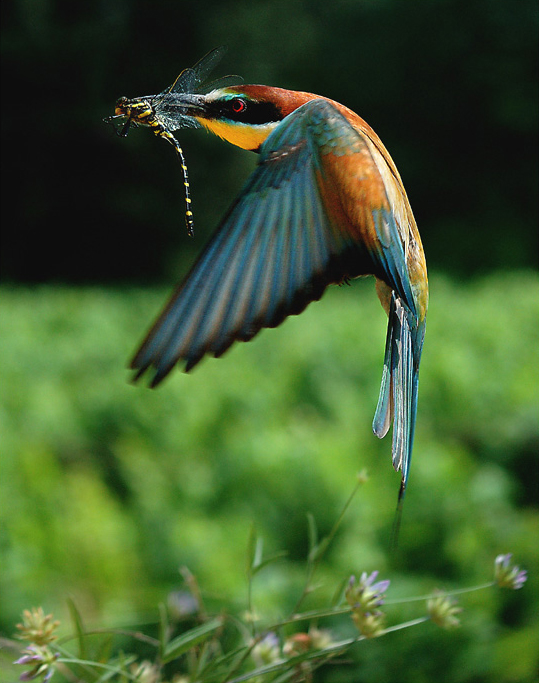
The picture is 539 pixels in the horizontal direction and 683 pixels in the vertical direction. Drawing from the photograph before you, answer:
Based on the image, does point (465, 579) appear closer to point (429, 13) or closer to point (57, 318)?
point (57, 318)

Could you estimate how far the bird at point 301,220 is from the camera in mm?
480

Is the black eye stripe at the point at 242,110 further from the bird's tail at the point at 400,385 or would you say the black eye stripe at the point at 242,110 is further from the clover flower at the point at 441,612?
the clover flower at the point at 441,612

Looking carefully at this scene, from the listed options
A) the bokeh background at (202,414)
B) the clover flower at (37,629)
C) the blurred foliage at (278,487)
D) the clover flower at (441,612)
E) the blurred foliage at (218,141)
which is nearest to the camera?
the clover flower at (37,629)

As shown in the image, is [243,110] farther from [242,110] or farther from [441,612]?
[441,612]

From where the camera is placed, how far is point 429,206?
1320cm

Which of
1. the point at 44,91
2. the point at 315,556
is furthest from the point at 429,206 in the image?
the point at 315,556

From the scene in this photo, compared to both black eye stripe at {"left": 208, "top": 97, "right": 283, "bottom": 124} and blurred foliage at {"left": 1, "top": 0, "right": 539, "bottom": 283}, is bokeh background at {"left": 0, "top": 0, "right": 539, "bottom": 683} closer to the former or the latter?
blurred foliage at {"left": 1, "top": 0, "right": 539, "bottom": 283}

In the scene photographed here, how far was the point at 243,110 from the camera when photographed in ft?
1.66

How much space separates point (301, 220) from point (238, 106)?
0.26 ft

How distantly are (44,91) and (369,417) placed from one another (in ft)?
14.4

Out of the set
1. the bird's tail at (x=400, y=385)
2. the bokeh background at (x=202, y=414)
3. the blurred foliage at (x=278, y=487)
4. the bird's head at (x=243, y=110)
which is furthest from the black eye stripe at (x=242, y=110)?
the blurred foliage at (x=278, y=487)

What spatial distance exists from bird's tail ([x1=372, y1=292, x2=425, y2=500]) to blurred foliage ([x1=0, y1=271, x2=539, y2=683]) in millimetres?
1044

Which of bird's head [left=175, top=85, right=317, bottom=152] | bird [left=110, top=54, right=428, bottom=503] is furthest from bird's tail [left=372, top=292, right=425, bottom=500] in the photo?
bird's head [left=175, top=85, right=317, bottom=152]

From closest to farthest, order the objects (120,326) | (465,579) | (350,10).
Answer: (465,579), (120,326), (350,10)
